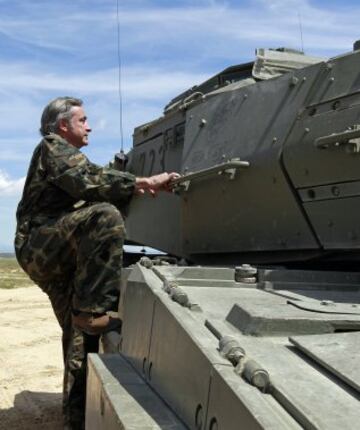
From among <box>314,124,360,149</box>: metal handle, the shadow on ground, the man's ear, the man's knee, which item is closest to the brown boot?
the man's knee

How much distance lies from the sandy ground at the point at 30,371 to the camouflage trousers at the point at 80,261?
1.35 meters

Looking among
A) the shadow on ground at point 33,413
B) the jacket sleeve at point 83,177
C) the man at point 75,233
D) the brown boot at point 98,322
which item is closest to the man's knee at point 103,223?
the man at point 75,233

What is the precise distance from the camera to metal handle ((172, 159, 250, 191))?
A: 4.36 m

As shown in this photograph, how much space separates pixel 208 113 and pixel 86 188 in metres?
1.21

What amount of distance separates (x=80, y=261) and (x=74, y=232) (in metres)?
0.18

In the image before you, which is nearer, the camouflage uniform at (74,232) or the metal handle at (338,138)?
the metal handle at (338,138)

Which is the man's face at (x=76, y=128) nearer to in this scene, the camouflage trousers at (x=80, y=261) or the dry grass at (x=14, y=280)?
the camouflage trousers at (x=80, y=261)

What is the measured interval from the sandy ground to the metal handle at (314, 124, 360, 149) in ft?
10.2

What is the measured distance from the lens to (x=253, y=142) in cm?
439

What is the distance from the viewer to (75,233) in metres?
4.30

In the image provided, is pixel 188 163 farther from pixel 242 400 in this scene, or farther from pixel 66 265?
pixel 242 400

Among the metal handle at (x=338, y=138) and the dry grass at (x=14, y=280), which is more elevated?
the metal handle at (x=338, y=138)

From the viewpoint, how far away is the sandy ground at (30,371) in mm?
5805

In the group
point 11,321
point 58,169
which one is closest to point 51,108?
point 58,169
